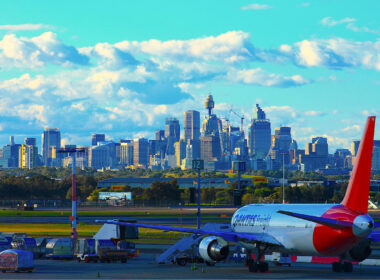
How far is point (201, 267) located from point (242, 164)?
269 ft

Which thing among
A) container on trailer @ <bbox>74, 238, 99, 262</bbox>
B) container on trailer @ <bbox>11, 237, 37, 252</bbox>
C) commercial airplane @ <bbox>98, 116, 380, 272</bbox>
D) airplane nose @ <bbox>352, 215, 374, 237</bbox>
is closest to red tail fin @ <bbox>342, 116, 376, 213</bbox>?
commercial airplane @ <bbox>98, 116, 380, 272</bbox>

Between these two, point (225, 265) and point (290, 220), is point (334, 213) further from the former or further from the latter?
point (225, 265)

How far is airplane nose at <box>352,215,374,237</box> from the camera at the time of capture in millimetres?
50094

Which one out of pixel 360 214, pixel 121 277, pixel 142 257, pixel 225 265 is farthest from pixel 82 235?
pixel 360 214

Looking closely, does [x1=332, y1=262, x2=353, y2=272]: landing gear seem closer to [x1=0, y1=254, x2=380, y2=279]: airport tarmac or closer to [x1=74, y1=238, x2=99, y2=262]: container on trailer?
[x1=0, y1=254, x2=380, y2=279]: airport tarmac

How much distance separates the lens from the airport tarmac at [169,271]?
173 ft

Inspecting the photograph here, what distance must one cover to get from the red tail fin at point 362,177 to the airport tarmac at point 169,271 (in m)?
5.28

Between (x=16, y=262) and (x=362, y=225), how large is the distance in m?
24.7

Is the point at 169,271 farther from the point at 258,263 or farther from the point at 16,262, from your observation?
the point at 16,262

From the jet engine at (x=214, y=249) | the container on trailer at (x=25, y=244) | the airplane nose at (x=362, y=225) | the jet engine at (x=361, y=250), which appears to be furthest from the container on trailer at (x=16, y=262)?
the airplane nose at (x=362, y=225)

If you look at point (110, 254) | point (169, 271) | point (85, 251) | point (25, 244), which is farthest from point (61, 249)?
point (169, 271)

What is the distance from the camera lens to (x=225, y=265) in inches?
2520

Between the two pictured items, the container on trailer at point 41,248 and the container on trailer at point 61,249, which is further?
the container on trailer at point 41,248

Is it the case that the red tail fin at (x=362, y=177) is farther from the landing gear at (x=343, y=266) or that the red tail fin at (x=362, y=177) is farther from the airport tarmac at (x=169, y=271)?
the landing gear at (x=343, y=266)
